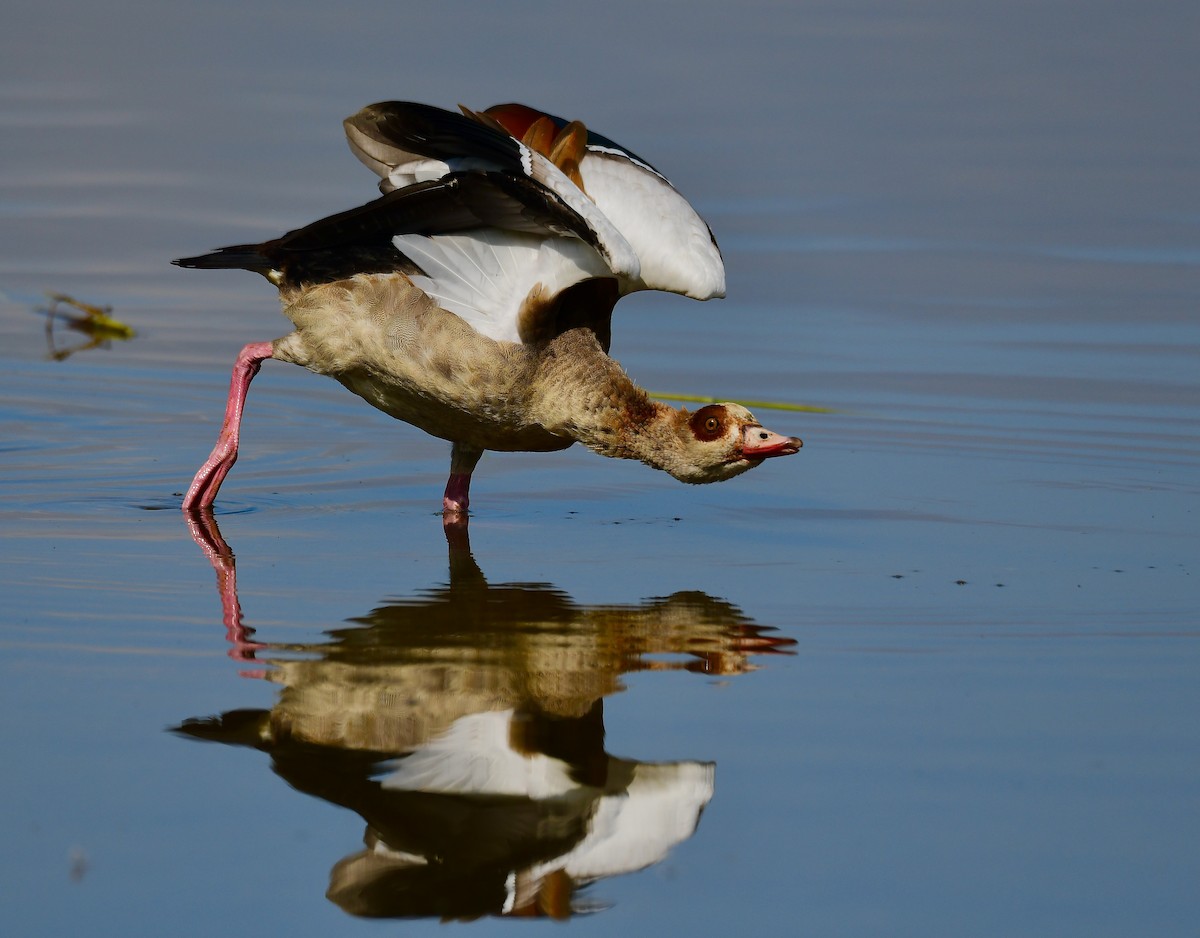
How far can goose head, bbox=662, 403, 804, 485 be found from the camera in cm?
788

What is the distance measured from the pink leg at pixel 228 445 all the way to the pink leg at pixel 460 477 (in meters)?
1.00

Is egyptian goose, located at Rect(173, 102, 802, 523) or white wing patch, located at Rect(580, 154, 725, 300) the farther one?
white wing patch, located at Rect(580, 154, 725, 300)

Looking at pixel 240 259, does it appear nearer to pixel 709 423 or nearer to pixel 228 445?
pixel 228 445

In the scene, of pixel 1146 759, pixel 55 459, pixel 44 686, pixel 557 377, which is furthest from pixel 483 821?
pixel 55 459

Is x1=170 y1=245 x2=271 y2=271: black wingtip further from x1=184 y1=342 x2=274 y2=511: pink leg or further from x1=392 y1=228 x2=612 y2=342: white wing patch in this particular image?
x1=392 y1=228 x2=612 y2=342: white wing patch

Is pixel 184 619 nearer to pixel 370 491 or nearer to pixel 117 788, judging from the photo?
pixel 117 788

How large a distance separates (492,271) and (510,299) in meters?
0.14

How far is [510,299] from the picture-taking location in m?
7.96

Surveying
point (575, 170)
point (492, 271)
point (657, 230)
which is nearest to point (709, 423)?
A: point (657, 230)

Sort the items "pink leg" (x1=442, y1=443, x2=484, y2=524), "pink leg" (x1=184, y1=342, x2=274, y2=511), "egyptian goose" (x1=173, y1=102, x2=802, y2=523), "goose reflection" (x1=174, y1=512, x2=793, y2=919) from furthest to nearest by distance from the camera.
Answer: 1. "pink leg" (x1=442, y1=443, x2=484, y2=524)
2. "pink leg" (x1=184, y1=342, x2=274, y2=511)
3. "egyptian goose" (x1=173, y1=102, x2=802, y2=523)
4. "goose reflection" (x1=174, y1=512, x2=793, y2=919)

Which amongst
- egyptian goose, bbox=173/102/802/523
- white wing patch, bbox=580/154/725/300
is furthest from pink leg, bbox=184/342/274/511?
white wing patch, bbox=580/154/725/300

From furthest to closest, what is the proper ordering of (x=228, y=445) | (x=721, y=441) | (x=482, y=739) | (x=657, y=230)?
1. (x=228, y=445)
2. (x=657, y=230)
3. (x=721, y=441)
4. (x=482, y=739)

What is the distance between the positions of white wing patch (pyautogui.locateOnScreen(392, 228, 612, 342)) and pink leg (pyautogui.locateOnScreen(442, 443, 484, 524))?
0.85m

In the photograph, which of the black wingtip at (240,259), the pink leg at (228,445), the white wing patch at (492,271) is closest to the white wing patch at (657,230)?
the white wing patch at (492,271)
